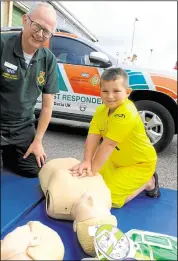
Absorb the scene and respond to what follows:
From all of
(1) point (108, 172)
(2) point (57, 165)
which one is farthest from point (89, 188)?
(1) point (108, 172)

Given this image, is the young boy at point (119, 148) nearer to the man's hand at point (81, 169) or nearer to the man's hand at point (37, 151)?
the man's hand at point (81, 169)

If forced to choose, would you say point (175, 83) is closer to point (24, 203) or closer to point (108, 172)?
point (108, 172)

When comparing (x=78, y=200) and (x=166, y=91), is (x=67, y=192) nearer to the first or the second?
(x=78, y=200)

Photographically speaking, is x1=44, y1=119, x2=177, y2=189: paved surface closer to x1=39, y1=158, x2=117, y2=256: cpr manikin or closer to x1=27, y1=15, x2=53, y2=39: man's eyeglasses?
x1=39, y1=158, x2=117, y2=256: cpr manikin

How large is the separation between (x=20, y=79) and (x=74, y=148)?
1.46 m

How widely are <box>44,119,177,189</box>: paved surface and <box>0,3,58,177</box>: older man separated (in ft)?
1.96

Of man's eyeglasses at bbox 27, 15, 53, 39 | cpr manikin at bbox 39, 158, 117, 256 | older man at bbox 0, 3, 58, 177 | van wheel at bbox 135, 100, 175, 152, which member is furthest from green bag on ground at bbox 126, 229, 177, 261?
van wheel at bbox 135, 100, 175, 152

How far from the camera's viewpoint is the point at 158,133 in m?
3.00

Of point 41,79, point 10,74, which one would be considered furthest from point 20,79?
point 41,79

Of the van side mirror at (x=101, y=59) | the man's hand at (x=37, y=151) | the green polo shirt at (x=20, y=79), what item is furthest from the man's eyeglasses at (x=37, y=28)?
the van side mirror at (x=101, y=59)

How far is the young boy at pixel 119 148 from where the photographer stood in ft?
4.55

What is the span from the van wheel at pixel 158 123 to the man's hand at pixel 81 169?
1.69 meters

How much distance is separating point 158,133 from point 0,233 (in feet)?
7.51

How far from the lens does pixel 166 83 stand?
3.03m
